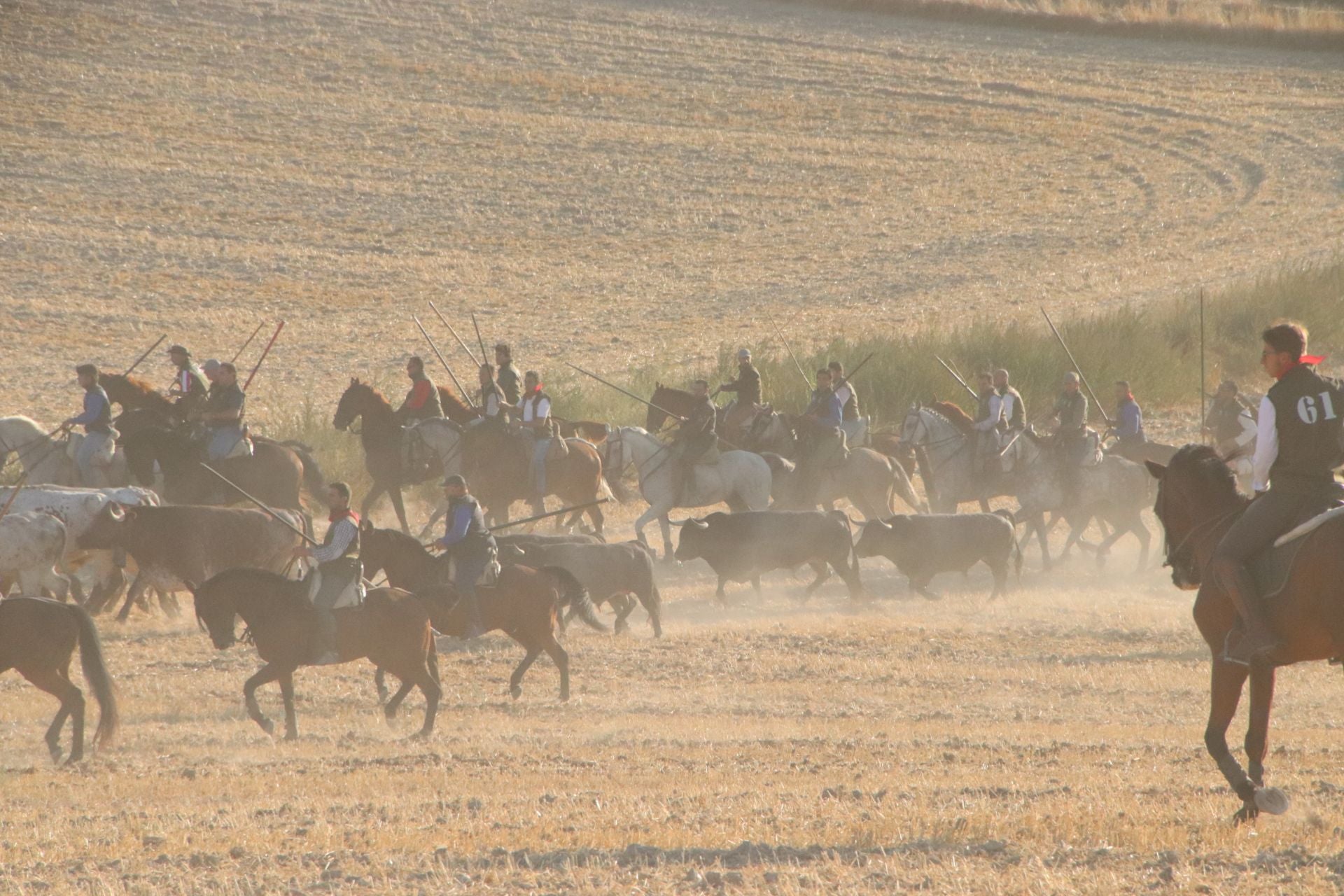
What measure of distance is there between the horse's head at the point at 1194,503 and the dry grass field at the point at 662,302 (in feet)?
4.26

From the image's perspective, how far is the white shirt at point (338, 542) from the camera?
12.3m

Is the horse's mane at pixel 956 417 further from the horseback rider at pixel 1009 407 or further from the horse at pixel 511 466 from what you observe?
the horse at pixel 511 466

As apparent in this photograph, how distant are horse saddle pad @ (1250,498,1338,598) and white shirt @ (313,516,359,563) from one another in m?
6.61

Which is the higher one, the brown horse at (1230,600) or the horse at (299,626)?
the brown horse at (1230,600)

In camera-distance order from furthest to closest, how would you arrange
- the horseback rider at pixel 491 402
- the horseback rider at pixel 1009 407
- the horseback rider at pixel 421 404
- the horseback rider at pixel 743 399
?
1. the horseback rider at pixel 743 399
2. the horseback rider at pixel 1009 407
3. the horseback rider at pixel 421 404
4. the horseback rider at pixel 491 402

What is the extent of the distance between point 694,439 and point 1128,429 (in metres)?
6.49

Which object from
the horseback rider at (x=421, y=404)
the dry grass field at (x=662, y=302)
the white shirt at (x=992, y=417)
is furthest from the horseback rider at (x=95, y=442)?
the white shirt at (x=992, y=417)

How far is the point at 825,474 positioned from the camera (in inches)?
850

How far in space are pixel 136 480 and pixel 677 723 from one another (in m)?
9.07

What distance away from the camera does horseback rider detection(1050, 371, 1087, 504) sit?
21234mm

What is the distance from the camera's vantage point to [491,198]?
131 feet

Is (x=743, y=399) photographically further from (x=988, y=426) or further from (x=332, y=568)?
(x=332, y=568)

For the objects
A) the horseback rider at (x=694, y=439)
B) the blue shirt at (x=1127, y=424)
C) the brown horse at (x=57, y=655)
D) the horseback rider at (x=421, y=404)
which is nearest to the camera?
the brown horse at (x=57, y=655)

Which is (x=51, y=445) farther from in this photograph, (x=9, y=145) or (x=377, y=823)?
(x=9, y=145)
